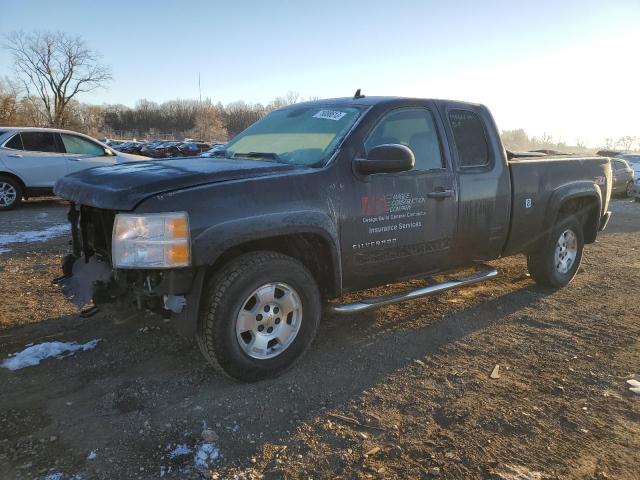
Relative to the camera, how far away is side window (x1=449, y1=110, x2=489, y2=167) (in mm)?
4340

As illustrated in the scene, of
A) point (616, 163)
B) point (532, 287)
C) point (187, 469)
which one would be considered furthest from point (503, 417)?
point (616, 163)

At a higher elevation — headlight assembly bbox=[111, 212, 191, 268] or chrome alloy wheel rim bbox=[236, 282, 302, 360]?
headlight assembly bbox=[111, 212, 191, 268]

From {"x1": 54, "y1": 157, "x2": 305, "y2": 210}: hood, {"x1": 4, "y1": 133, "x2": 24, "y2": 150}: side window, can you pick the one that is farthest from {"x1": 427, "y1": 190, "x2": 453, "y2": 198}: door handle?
{"x1": 4, "y1": 133, "x2": 24, "y2": 150}: side window

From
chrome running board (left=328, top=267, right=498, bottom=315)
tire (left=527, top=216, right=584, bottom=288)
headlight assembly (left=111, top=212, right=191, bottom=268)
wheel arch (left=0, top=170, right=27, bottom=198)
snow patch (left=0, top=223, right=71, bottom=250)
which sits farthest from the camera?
wheel arch (left=0, top=170, right=27, bottom=198)

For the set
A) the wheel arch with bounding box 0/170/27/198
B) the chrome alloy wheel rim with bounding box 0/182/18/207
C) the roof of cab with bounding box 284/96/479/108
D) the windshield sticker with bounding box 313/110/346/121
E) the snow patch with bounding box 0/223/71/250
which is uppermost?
the roof of cab with bounding box 284/96/479/108

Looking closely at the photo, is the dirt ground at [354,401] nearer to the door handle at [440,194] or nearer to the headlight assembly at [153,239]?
the headlight assembly at [153,239]

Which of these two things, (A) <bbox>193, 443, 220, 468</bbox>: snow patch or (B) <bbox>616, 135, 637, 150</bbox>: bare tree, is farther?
(B) <bbox>616, 135, 637, 150</bbox>: bare tree

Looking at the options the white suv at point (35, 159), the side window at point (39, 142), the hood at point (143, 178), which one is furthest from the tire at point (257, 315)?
the side window at point (39, 142)

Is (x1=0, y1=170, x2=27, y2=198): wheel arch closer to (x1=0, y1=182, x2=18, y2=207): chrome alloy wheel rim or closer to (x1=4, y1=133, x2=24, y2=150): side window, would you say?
(x1=0, y1=182, x2=18, y2=207): chrome alloy wheel rim

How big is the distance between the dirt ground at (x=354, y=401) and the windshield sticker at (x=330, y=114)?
5.93 ft

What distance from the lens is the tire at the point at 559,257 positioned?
5.31m

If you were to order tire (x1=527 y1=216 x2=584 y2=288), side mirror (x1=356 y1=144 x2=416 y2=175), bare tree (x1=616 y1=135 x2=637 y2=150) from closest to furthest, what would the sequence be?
side mirror (x1=356 y1=144 x2=416 y2=175) → tire (x1=527 y1=216 x2=584 y2=288) → bare tree (x1=616 y1=135 x2=637 y2=150)

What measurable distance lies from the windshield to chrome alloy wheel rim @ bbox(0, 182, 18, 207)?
8347 mm

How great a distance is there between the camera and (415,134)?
4.09 meters
